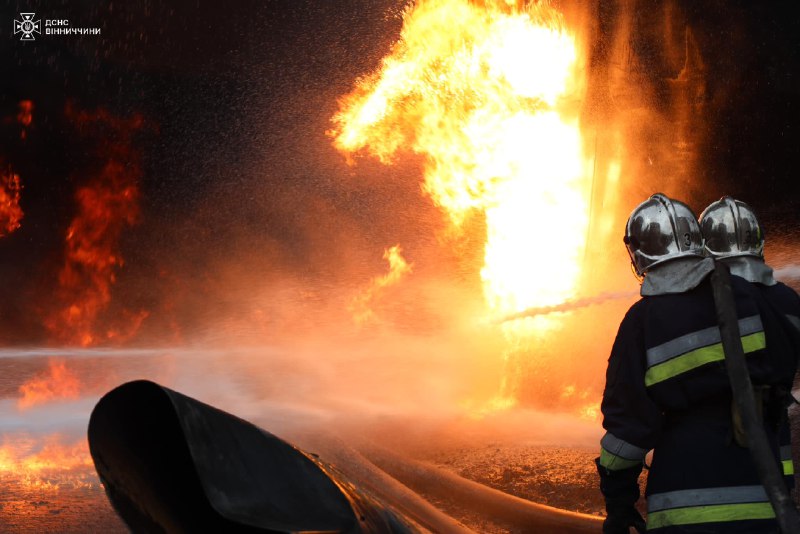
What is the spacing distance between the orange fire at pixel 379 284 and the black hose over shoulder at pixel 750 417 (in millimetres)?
7022

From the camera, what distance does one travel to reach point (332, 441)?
5133 millimetres

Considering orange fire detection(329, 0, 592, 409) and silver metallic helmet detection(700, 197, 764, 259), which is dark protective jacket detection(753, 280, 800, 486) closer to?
silver metallic helmet detection(700, 197, 764, 259)

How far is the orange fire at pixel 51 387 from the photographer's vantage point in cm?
755

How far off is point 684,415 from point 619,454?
0.22 metres

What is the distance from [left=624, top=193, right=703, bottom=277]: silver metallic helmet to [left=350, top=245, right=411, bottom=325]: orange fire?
21.8 ft

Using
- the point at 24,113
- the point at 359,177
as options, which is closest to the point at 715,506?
the point at 359,177

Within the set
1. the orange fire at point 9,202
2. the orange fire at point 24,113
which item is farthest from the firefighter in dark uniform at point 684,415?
the orange fire at point 24,113

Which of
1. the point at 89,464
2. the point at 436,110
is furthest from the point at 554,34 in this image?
the point at 89,464

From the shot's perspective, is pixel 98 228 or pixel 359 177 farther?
pixel 98 228

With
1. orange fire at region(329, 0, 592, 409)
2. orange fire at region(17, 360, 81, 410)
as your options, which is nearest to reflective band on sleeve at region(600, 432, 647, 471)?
orange fire at region(329, 0, 592, 409)

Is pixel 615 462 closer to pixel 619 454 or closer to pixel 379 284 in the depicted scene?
pixel 619 454

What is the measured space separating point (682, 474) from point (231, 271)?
823cm

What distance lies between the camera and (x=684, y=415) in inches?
94.7

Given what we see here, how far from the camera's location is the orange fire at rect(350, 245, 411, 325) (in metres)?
9.33
